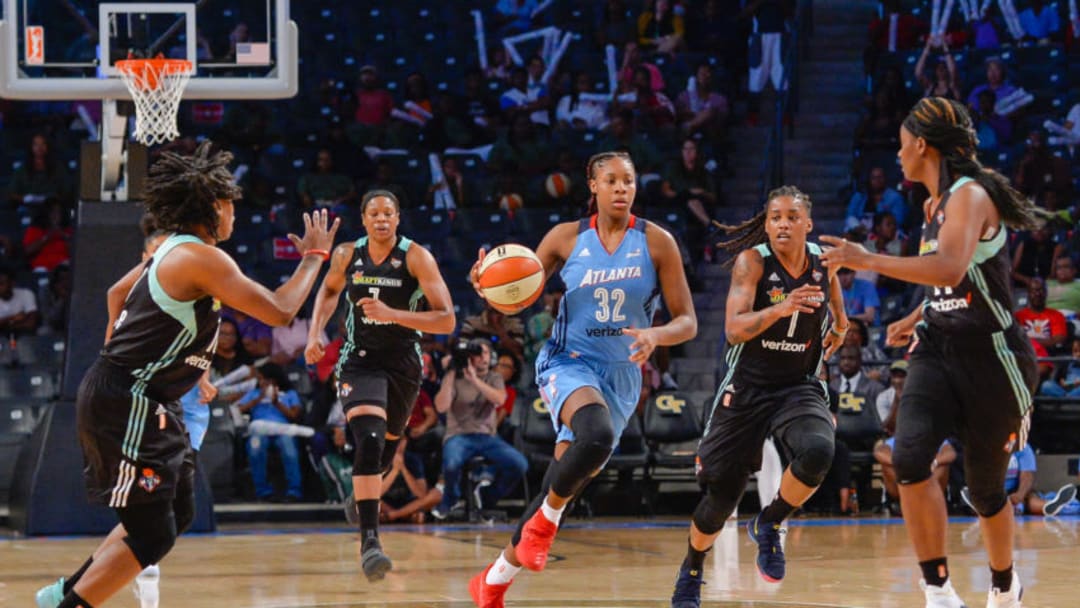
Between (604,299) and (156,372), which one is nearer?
(156,372)

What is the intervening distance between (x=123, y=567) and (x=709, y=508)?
266cm

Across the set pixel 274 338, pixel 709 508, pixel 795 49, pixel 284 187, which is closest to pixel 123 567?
pixel 709 508

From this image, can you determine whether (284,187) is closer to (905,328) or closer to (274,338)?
(274,338)

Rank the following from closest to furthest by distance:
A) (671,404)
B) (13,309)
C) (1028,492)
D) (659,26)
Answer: (1028,492) < (671,404) < (13,309) < (659,26)

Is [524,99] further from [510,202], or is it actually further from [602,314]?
[602,314]

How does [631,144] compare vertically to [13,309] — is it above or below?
above

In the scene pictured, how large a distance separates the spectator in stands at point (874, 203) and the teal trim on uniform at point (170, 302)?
36.1ft

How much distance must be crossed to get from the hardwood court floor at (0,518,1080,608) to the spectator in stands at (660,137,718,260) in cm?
440

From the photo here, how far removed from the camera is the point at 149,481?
18.1ft

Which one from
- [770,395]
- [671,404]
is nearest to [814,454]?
[770,395]

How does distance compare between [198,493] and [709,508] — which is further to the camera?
[198,493]

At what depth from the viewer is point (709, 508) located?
6934 mm

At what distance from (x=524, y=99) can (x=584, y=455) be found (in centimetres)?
1141

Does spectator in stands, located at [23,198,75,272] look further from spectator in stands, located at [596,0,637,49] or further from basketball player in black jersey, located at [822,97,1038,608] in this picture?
basketball player in black jersey, located at [822,97,1038,608]
